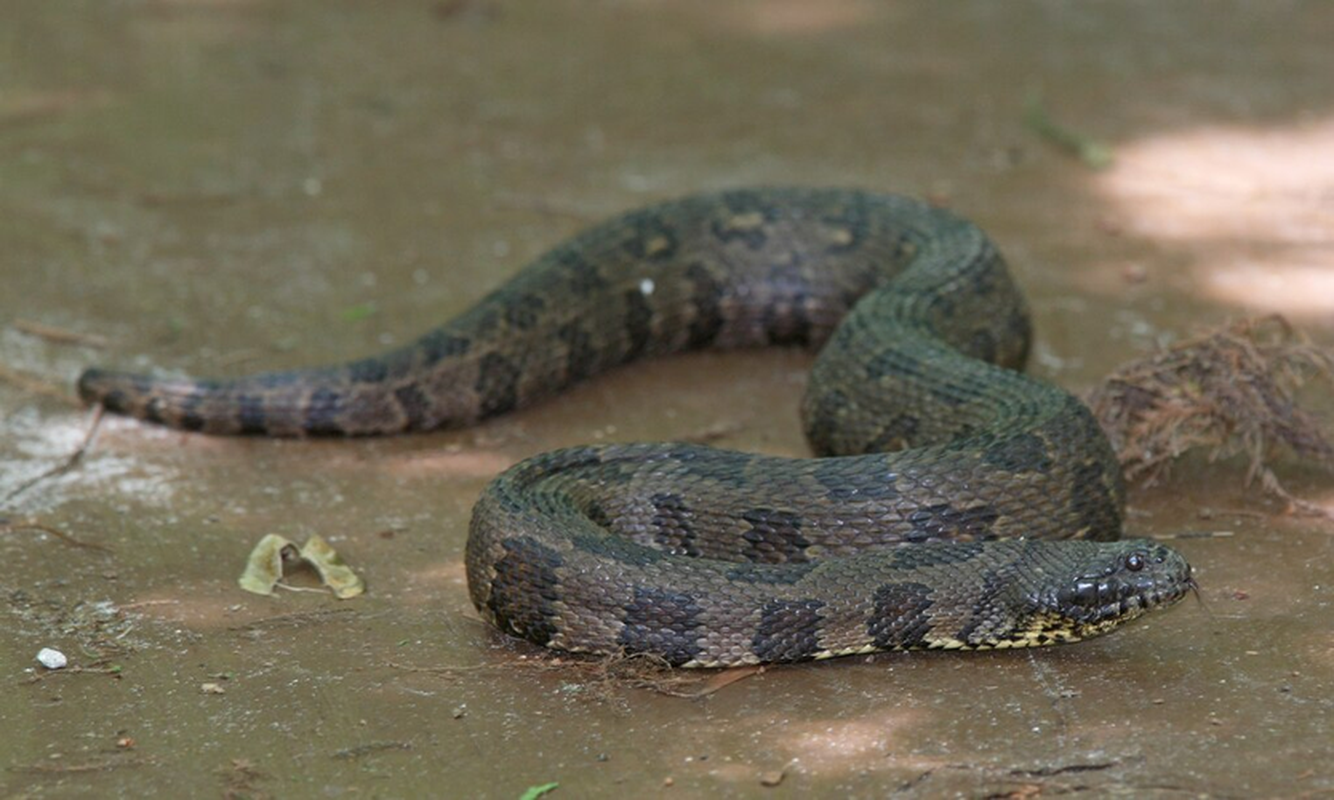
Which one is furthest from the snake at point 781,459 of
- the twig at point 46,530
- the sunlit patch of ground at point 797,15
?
the sunlit patch of ground at point 797,15

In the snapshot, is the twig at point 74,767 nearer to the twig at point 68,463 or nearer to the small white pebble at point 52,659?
the small white pebble at point 52,659

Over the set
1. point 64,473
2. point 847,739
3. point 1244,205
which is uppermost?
point 1244,205

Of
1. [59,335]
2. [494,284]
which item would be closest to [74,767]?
[59,335]

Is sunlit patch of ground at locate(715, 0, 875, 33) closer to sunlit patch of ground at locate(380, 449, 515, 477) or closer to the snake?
the snake

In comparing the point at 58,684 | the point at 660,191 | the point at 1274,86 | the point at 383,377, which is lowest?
the point at 58,684

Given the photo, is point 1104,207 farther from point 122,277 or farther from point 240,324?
point 122,277

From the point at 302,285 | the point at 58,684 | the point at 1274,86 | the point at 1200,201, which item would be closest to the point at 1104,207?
the point at 1200,201

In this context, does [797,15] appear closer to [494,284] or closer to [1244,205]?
[1244,205]
